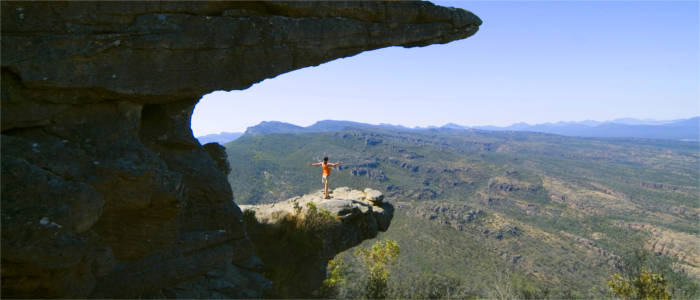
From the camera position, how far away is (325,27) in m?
12.4

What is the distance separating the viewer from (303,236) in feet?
51.1

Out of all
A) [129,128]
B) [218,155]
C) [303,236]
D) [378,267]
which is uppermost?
[129,128]

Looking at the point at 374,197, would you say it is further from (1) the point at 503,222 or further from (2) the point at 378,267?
(1) the point at 503,222

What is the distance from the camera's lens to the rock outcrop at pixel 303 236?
1452 centimetres

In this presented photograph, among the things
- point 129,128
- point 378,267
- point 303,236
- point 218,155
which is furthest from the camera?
point 378,267

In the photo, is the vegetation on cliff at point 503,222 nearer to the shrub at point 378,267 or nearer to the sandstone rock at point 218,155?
the shrub at point 378,267

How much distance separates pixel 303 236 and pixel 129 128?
Result: 800 cm

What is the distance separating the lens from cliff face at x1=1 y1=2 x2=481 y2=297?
721 centimetres

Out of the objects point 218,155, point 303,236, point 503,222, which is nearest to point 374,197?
point 303,236

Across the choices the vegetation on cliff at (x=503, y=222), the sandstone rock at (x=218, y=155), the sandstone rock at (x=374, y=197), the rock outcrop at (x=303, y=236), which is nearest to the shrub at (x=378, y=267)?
the rock outcrop at (x=303, y=236)

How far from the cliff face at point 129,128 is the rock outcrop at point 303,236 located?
2.30 meters

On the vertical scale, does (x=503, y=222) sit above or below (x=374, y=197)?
below

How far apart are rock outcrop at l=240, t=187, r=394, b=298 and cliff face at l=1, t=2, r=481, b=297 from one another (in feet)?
7.54

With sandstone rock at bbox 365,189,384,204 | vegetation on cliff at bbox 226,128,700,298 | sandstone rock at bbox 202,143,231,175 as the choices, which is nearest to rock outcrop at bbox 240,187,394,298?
sandstone rock at bbox 365,189,384,204
